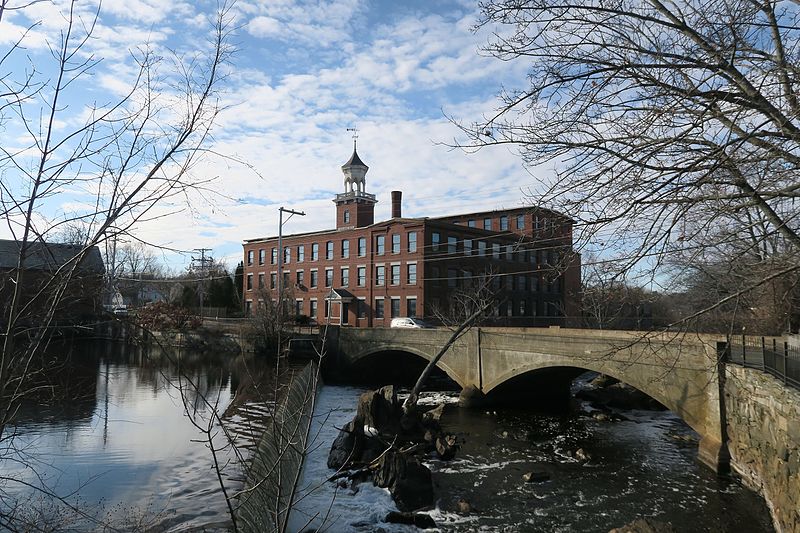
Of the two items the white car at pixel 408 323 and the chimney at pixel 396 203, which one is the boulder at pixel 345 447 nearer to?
the white car at pixel 408 323

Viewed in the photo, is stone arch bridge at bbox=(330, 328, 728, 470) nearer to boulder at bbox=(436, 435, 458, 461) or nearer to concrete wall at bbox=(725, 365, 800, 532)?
concrete wall at bbox=(725, 365, 800, 532)

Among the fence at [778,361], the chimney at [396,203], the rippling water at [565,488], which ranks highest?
the chimney at [396,203]

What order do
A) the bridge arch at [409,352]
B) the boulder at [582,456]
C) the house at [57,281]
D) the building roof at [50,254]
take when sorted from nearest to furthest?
the house at [57,281]
the building roof at [50,254]
the boulder at [582,456]
the bridge arch at [409,352]

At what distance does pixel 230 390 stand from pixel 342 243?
77.2 feet

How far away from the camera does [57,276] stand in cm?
320

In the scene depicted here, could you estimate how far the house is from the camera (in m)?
3.10

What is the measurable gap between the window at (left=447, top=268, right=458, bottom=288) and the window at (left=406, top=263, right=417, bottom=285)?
3.06 m

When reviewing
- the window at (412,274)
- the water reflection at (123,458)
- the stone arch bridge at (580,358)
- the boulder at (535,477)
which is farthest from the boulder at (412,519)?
the window at (412,274)

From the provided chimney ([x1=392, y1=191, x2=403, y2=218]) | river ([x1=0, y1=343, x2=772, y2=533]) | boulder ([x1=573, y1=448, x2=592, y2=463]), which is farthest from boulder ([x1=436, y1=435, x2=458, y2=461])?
chimney ([x1=392, y1=191, x2=403, y2=218])

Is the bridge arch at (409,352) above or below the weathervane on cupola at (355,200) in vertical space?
below

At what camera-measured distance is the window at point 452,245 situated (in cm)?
4400

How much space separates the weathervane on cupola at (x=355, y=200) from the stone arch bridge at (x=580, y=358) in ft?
56.2

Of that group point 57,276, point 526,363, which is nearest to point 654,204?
point 57,276

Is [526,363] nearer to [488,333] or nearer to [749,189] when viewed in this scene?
[488,333]
